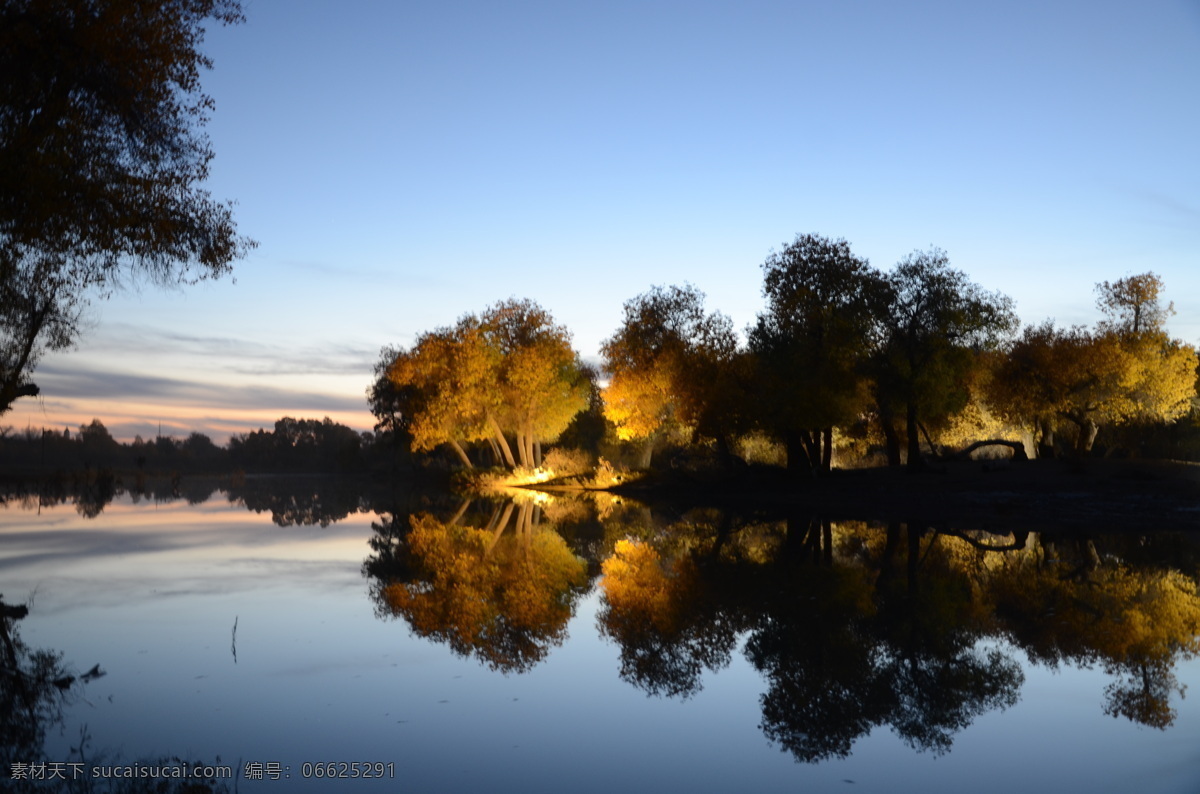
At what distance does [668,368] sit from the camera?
41.6 meters

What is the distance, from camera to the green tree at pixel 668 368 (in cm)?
4016

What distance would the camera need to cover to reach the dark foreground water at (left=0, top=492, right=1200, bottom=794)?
5.34 meters

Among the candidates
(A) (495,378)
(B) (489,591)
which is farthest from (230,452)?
(B) (489,591)

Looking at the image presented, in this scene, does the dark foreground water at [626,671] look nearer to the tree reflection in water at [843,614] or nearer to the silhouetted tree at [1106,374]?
the tree reflection in water at [843,614]

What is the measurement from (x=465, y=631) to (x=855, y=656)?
13.7 ft

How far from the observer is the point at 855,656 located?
786 centimetres

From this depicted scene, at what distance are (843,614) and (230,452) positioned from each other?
382 ft

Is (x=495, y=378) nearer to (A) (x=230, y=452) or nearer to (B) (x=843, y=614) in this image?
(B) (x=843, y=614)

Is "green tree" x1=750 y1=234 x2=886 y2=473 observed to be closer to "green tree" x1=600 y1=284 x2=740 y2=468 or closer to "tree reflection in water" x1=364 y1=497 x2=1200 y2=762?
"green tree" x1=600 y1=284 x2=740 y2=468

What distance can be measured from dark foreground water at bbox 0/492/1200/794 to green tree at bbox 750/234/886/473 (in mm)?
18458

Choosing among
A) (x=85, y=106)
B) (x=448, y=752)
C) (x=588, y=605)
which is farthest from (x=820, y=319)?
(x=448, y=752)

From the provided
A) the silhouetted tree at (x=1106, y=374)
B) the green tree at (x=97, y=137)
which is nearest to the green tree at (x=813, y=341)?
the silhouetted tree at (x=1106, y=374)

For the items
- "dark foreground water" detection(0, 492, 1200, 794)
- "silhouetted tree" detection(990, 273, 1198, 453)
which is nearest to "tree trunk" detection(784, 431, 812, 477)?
"silhouetted tree" detection(990, 273, 1198, 453)

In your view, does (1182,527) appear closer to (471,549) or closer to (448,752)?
(471,549)
